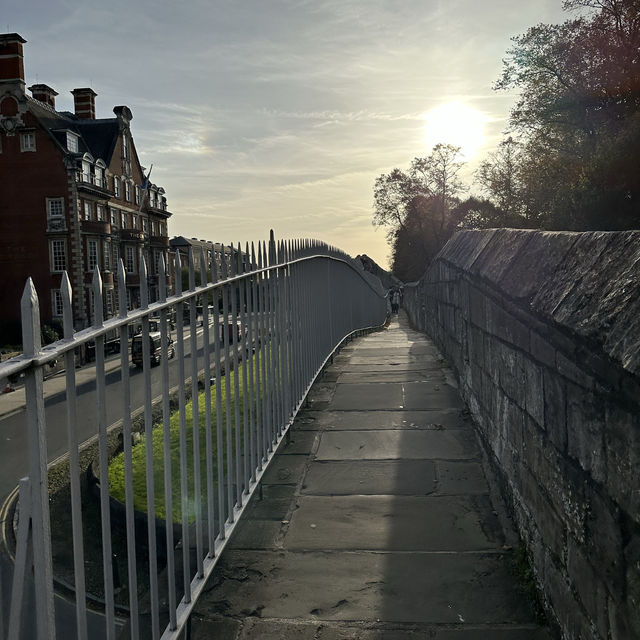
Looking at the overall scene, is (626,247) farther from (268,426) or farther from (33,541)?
(268,426)

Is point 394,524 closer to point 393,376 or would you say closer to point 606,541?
point 606,541

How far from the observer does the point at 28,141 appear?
3497 centimetres

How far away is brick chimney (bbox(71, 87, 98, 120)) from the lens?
41.2 metres

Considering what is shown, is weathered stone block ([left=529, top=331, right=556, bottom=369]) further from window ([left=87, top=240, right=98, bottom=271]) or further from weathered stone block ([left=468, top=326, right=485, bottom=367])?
window ([left=87, top=240, right=98, bottom=271])

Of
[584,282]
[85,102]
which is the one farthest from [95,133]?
[584,282]

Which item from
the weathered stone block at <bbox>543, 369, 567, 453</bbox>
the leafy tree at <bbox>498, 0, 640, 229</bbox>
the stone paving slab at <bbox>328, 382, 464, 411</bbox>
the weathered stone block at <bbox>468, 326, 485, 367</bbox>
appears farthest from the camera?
Answer: the leafy tree at <bbox>498, 0, 640, 229</bbox>

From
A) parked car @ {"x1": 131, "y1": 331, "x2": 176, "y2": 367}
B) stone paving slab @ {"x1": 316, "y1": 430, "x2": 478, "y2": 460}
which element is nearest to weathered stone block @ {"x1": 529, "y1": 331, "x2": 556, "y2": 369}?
parked car @ {"x1": 131, "y1": 331, "x2": 176, "y2": 367}

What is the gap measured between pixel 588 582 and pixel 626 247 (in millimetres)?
1112

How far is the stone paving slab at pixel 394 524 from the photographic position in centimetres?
334

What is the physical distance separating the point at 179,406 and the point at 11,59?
36.1 m

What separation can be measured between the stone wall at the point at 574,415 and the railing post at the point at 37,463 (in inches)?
57.9

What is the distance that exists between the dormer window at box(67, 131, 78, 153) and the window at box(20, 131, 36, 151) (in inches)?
72.7

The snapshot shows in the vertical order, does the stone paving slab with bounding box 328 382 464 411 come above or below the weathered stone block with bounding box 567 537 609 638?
below

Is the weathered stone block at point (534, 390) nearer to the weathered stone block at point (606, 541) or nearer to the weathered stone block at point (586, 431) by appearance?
the weathered stone block at point (586, 431)
